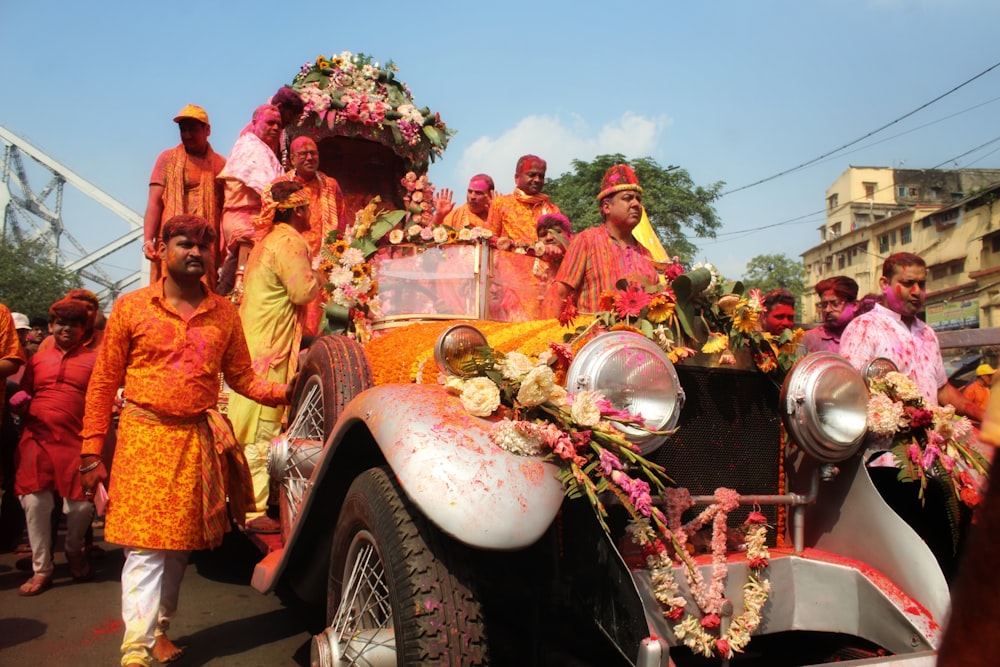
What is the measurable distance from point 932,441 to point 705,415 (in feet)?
2.68

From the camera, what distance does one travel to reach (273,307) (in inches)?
169

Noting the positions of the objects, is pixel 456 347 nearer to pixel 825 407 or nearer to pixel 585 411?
pixel 585 411

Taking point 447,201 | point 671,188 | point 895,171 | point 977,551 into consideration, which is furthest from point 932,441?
point 895,171

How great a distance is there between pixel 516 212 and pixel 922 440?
3973 mm

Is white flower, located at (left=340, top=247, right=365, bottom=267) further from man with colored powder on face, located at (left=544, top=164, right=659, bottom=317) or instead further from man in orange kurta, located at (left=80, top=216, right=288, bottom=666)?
man with colored powder on face, located at (left=544, top=164, right=659, bottom=317)

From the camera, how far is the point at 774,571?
7.62 ft

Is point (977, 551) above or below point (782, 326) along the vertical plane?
below

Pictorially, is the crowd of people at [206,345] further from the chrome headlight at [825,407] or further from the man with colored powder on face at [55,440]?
the chrome headlight at [825,407]

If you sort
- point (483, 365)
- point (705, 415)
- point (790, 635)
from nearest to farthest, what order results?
point (483, 365) → point (705, 415) → point (790, 635)

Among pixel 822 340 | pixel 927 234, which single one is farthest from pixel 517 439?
pixel 927 234

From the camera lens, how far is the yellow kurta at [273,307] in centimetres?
423

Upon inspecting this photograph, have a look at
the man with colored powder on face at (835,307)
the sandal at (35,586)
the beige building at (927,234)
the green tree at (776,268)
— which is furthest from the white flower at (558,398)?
the green tree at (776,268)

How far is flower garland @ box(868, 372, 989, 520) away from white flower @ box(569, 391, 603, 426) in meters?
1.10

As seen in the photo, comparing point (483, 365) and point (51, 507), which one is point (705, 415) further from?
point (51, 507)
